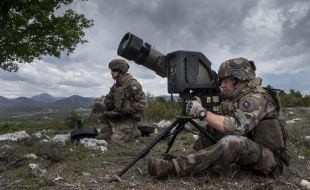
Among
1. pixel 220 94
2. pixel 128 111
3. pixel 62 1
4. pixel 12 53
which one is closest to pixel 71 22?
pixel 62 1

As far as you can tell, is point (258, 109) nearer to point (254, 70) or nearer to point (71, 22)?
point (254, 70)

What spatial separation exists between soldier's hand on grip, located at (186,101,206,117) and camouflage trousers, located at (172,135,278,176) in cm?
51

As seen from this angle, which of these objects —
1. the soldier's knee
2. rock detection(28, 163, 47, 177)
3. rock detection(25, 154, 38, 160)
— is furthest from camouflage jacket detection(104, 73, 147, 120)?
the soldier's knee

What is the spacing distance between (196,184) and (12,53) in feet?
45.2

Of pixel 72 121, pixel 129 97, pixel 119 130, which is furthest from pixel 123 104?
pixel 72 121

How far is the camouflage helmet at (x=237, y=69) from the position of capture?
538 centimetres

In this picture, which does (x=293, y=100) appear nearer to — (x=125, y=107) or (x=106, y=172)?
(x=125, y=107)

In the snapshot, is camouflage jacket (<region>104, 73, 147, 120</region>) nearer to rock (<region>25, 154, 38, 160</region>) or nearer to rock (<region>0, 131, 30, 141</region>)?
rock (<region>0, 131, 30, 141</region>)

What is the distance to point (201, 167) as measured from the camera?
17.5 feet

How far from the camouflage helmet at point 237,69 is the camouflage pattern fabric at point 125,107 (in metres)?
4.64

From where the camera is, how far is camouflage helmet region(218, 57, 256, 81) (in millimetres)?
5383

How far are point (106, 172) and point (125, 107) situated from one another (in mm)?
3857

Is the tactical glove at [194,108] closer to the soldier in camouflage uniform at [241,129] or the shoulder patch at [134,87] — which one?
the soldier in camouflage uniform at [241,129]

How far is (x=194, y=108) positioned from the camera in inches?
198
